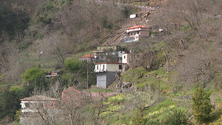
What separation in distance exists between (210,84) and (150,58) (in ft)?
49.1

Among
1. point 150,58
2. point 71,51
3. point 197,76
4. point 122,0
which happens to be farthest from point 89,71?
point 122,0

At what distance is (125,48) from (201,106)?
31.0m

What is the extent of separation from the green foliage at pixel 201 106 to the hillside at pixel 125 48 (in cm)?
11

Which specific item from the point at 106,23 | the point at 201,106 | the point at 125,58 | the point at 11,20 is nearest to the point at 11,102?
the point at 125,58

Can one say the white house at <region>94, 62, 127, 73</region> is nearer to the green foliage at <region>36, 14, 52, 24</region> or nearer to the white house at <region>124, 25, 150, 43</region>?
the white house at <region>124, 25, 150, 43</region>

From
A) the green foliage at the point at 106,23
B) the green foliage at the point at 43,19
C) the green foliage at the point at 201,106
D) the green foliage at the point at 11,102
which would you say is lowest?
the green foliage at the point at 11,102

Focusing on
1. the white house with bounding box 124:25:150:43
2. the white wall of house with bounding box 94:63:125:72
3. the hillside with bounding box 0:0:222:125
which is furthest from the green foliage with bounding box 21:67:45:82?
the white house with bounding box 124:25:150:43

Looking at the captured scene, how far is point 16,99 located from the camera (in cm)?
3628

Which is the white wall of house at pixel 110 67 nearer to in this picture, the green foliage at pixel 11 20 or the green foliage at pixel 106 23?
the green foliage at pixel 106 23

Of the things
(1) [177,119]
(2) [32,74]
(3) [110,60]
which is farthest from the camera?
(3) [110,60]

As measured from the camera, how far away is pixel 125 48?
45125 millimetres

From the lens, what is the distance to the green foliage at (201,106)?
14.5 metres

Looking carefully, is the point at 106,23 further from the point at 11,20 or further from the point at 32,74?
the point at 11,20

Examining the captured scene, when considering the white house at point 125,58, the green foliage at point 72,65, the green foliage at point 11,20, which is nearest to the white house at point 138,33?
the white house at point 125,58
